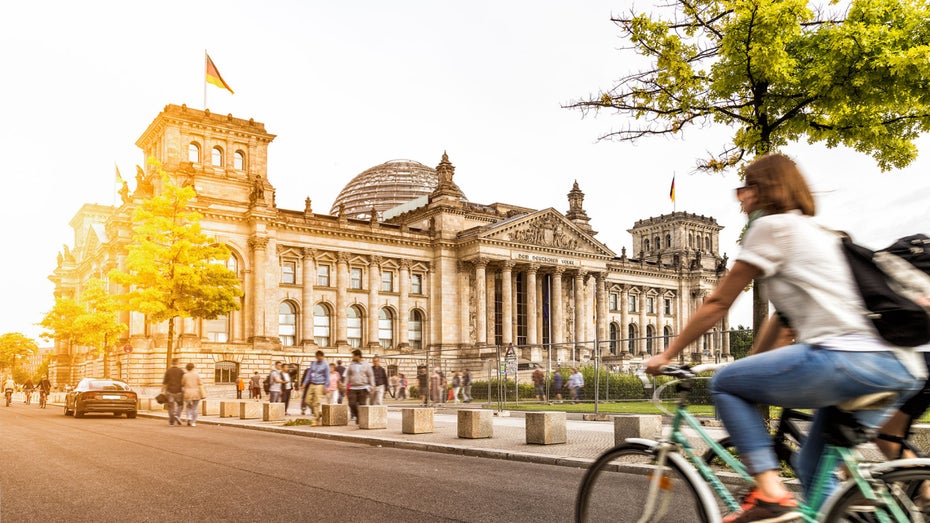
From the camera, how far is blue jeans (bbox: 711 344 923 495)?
11.8 feet

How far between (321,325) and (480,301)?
1391 centimetres

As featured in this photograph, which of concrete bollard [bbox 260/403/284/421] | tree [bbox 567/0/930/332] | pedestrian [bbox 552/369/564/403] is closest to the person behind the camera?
tree [bbox 567/0/930/332]

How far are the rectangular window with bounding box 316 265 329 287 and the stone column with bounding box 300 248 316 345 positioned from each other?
750mm

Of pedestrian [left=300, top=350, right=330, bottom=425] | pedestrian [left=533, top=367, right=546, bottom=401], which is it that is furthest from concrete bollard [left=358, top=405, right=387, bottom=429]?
pedestrian [left=533, top=367, right=546, bottom=401]

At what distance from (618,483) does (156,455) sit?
1081cm

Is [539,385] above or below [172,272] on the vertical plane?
below

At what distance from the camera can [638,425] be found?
1315 centimetres

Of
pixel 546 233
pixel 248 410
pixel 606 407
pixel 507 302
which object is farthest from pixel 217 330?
pixel 606 407

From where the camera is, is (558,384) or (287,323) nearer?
(558,384)

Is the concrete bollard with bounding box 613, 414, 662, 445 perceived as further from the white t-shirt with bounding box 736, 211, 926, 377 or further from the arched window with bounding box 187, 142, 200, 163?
the arched window with bounding box 187, 142, 200, 163

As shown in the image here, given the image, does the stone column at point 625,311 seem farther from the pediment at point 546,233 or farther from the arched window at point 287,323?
the arched window at point 287,323

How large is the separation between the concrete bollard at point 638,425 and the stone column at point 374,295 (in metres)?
52.8

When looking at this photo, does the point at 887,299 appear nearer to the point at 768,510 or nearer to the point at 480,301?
the point at 768,510

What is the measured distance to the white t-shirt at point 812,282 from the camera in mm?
3643
